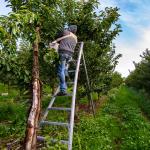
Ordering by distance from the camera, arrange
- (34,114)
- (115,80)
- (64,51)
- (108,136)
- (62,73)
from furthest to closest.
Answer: (115,80)
(108,136)
(64,51)
(62,73)
(34,114)

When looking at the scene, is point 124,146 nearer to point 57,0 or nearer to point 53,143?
point 53,143

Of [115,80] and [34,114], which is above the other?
[115,80]

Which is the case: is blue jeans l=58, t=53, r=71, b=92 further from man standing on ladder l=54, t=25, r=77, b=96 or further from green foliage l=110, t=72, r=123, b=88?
green foliage l=110, t=72, r=123, b=88

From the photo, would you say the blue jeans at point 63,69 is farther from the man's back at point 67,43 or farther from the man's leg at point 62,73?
the man's back at point 67,43

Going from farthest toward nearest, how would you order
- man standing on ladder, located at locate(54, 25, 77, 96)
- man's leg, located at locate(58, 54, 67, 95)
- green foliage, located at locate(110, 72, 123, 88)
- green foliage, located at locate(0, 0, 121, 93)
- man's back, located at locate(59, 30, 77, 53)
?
green foliage, located at locate(110, 72, 123, 88) → man's back, located at locate(59, 30, 77, 53) → man standing on ladder, located at locate(54, 25, 77, 96) → man's leg, located at locate(58, 54, 67, 95) → green foliage, located at locate(0, 0, 121, 93)

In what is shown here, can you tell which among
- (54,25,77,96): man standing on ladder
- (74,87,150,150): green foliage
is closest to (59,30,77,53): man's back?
(54,25,77,96): man standing on ladder

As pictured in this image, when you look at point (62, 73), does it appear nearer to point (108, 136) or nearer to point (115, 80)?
point (108, 136)

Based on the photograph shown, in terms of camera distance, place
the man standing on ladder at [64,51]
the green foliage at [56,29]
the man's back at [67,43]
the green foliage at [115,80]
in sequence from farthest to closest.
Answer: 1. the green foliage at [115,80]
2. the man's back at [67,43]
3. the man standing on ladder at [64,51]
4. the green foliage at [56,29]

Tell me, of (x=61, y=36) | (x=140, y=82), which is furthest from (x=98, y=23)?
(x=140, y=82)

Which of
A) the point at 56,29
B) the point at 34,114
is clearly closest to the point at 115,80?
the point at 56,29

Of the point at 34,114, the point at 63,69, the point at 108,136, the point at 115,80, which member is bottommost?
the point at 108,136

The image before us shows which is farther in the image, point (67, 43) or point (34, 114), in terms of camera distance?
point (67, 43)

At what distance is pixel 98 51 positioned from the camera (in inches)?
617

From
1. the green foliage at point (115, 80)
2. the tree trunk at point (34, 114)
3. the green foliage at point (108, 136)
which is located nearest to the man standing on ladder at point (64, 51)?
the tree trunk at point (34, 114)
